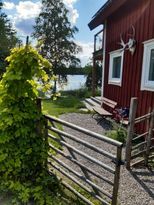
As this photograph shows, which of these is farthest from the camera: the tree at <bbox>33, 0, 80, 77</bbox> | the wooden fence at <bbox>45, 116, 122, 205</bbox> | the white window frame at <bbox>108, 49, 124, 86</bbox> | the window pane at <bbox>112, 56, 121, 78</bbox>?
the tree at <bbox>33, 0, 80, 77</bbox>

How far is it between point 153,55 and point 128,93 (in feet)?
5.37

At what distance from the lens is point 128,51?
783 centimetres

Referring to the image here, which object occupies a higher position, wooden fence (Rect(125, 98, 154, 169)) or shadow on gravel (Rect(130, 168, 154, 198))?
wooden fence (Rect(125, 98, 154, 169))

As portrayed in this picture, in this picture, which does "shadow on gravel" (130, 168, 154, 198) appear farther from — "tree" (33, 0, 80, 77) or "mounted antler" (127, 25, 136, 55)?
"tree" (33, 0, 80, 77)

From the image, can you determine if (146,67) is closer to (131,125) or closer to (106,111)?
(131,125)

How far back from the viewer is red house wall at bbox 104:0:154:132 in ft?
21.7

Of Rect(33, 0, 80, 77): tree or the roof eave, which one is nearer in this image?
the roof eave

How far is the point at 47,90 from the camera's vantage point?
3.92 m

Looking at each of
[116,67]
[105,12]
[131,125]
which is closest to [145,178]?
Result: [131,125]

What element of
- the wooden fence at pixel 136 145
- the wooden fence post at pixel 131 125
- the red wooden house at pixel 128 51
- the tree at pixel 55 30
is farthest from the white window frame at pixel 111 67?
the tree at pixel 55 30

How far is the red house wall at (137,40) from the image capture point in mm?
6617

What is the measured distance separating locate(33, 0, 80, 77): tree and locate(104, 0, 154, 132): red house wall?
12538mm

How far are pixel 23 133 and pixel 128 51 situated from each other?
5.12m

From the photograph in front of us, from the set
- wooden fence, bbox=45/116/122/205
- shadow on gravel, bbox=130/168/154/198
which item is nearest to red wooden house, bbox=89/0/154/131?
shadow on gravel, bbox=130/168/154/198
